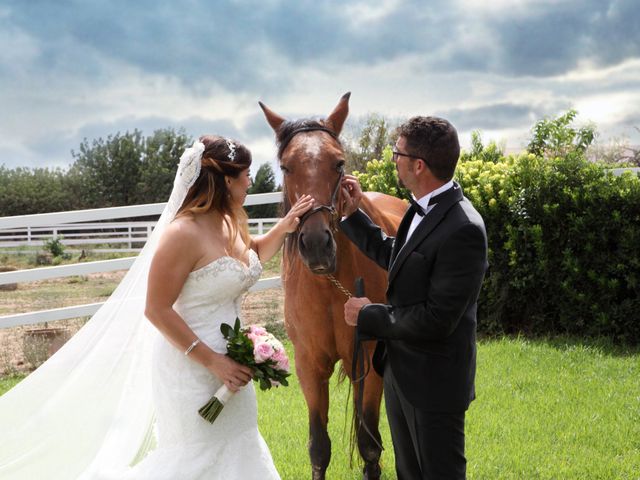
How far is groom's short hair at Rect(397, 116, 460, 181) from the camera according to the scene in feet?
9.76

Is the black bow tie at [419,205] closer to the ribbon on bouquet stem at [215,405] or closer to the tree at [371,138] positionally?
the ribbon on bouquet stem at [215,405]

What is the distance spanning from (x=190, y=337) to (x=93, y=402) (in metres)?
1.36

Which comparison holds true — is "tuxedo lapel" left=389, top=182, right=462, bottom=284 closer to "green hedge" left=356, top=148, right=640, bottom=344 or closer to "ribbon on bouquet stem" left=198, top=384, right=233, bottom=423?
"ribbon on bouquet stem" left=198, top=384, right=233, bottom=423

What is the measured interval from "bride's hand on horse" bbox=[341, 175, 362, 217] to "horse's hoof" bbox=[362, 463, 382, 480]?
1.89 meters

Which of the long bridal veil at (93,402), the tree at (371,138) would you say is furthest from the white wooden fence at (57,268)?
the tree at (371,138)

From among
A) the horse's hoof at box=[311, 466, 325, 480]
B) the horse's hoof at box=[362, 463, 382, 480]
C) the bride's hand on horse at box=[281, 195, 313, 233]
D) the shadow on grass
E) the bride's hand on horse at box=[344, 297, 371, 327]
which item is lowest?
the shadow on grass

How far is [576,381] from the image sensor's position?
295 inches

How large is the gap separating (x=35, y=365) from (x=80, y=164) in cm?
3429

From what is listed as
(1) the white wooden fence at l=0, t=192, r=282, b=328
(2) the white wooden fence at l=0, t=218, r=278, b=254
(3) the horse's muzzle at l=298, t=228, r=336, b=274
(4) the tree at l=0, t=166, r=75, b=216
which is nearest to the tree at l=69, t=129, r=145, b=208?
(4) the tree at l=0, t=166, r=75, b=216

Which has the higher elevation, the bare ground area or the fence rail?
the fence rail

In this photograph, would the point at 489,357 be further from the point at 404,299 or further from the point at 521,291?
the point at 404,299

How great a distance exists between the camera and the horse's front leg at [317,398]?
181 inches

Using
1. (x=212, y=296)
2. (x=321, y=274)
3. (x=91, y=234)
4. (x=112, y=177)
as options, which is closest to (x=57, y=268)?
(x=321, y=274)

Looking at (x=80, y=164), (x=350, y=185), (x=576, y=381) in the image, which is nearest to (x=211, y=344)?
(x=350, y=185)
